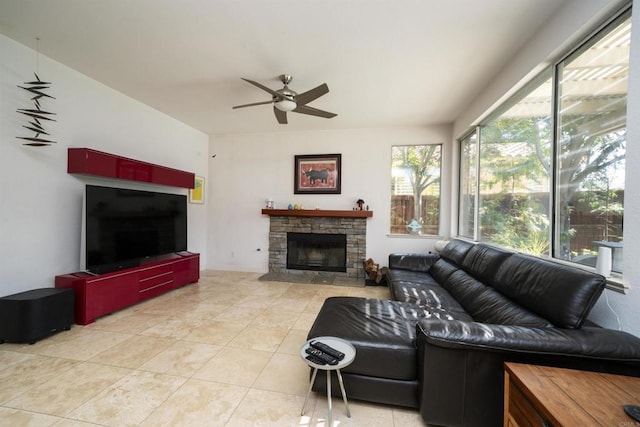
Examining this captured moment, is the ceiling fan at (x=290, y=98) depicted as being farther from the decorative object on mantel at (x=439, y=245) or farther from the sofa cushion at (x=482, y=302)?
the decorative object on mantel at (x=439, y=245)

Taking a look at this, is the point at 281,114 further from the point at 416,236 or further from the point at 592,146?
the point at 416,236

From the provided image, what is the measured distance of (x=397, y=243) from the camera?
4.62 meters

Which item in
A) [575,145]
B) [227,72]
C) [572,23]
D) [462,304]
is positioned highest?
[227,72]

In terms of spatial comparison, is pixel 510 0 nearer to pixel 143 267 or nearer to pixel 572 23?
pixel 572 23

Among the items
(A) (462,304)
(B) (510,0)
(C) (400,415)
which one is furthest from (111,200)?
(B) (510,0)

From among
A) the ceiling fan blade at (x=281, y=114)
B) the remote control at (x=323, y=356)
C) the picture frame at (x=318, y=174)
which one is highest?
the ceiling fan blade at (x=281, y=114)

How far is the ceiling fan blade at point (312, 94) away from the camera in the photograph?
8.04ft

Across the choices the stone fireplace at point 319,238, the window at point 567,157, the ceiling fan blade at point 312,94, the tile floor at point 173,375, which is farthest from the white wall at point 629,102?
the stone fireplace at point 319,238

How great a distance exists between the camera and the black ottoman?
85.9 inches

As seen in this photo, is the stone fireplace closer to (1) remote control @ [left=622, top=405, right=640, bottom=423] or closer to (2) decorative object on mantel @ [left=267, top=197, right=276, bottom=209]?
(2) decorative object on mantel @ [left=267, top=197, right=276, bottom=209]

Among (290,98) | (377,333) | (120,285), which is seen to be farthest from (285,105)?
(120,285)

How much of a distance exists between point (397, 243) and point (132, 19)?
447 cm

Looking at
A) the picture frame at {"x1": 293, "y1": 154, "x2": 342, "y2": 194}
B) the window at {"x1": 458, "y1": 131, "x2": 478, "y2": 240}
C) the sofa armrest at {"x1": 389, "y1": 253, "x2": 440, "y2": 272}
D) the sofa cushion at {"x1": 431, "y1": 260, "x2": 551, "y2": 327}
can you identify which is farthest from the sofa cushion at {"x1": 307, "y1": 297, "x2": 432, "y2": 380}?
the picture frame at {"x1": 293, "y1": 154, "x2": 342, "y2": 194}

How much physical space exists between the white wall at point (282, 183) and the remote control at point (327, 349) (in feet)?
11.0
